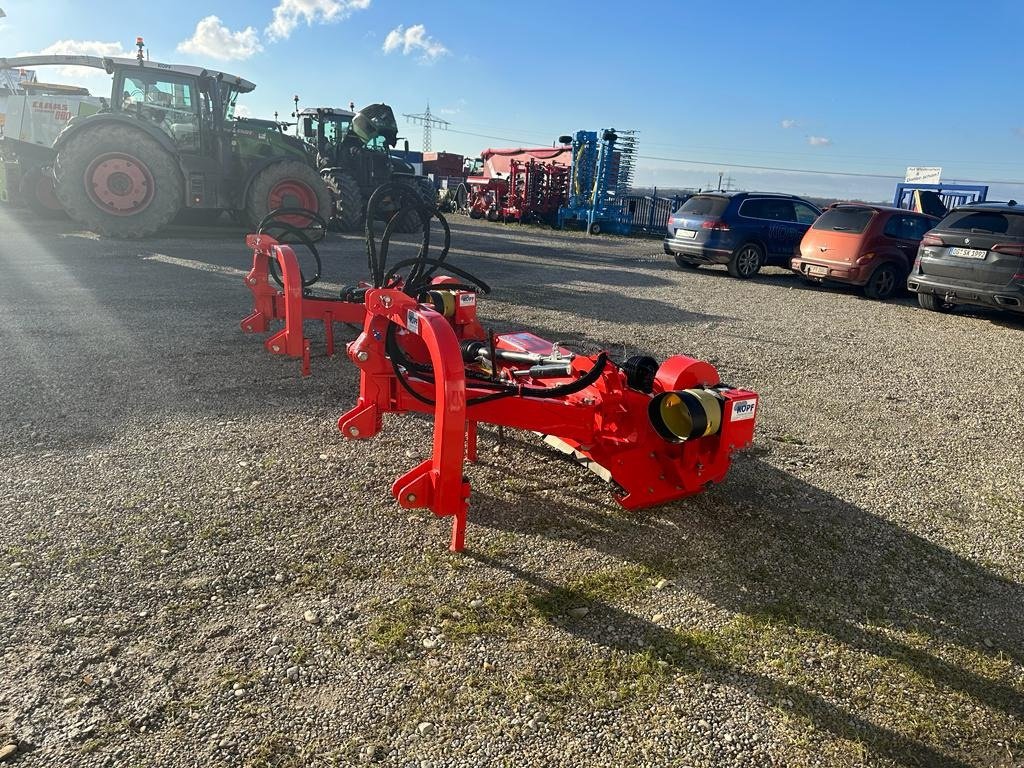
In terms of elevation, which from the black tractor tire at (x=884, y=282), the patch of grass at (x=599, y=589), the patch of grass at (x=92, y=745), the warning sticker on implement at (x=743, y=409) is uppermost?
the black tractor tire at (x=884, y=282)

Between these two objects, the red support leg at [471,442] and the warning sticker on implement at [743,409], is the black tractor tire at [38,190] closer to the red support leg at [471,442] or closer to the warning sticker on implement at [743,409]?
the red support leg at [471,442]

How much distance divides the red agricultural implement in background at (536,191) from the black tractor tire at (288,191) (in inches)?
441

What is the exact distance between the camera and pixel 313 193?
13.5 m

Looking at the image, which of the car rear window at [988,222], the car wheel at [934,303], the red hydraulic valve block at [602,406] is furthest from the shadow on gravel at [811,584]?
the car wheel at [934,303]

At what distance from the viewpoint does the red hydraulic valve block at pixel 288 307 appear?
5.16m

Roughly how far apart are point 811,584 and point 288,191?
1260cm

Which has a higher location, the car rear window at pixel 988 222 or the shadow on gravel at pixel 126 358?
the car rear window at pixel 988 222

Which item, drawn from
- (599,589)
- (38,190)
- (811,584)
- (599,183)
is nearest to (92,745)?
(599,589)

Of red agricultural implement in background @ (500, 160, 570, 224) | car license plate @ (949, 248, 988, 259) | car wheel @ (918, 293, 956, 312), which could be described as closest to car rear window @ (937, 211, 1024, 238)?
car license plate @ (949, 248, 988, 259)

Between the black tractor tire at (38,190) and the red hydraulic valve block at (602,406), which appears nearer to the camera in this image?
the red hydraulic valve block at (602,406)

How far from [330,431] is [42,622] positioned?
2.11m

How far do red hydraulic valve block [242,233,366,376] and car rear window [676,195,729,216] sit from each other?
9.63 metres

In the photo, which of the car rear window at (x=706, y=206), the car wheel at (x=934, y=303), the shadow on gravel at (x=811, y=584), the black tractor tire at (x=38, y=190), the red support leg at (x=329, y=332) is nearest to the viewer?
the shadow on gravel at (x=811, y=584)

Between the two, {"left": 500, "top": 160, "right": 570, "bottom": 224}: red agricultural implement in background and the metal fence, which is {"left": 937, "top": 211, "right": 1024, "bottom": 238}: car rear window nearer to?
the metal fence
